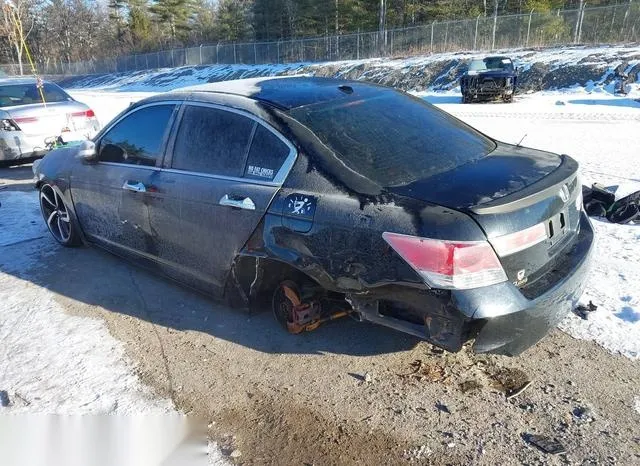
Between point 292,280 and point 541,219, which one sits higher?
point 541,219

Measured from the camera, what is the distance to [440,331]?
2.64 m

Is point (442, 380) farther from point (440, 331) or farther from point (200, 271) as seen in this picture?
point (200, 271)

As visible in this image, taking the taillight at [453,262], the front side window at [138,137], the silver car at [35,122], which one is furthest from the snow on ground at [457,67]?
the taillight at [453,262]

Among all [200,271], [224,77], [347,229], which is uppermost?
[347,229]

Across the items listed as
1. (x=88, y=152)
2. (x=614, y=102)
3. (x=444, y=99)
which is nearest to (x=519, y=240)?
(x=88, y=152)

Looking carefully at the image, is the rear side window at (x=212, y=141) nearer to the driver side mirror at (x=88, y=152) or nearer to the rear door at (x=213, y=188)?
the rear door at (x=213, y=188)

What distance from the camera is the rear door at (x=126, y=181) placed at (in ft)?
13.3

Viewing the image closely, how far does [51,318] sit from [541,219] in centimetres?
348

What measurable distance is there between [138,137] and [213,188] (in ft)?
3.76

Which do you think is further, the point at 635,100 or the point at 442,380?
the point at 635,100

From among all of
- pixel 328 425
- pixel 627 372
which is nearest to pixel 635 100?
pixel 627 372

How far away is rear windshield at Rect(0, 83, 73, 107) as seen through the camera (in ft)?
30.1

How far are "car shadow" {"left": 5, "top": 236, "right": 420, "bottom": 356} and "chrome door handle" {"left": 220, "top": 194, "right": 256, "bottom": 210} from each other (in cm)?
76

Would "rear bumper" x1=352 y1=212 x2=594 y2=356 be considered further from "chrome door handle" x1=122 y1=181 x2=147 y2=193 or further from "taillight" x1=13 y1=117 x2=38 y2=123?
"taillight" x1=13 y1=117 x2=38 y2=123
